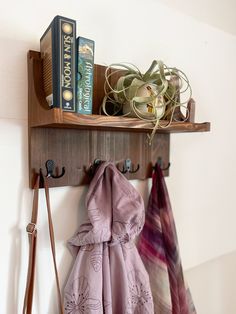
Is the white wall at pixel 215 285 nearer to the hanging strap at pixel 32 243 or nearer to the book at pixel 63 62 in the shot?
Answer: the hanging strap at pixel 32 243

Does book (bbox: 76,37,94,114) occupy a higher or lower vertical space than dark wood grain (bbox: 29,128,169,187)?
higher

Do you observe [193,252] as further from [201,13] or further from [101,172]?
[201,13]

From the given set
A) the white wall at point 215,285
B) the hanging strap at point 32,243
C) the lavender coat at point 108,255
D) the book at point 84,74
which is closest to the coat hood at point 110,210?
the lavender coat at point 108,255

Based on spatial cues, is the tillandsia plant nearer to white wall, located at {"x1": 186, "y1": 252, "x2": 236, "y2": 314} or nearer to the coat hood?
the coat hood

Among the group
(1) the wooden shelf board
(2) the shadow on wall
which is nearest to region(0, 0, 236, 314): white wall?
(2) the shadow on wall

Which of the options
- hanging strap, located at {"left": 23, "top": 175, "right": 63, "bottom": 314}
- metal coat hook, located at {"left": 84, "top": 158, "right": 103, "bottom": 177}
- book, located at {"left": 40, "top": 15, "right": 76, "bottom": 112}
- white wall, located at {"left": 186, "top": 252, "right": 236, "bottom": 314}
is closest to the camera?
book, located at {"left": 40, "top": 15, "right": 76, "bottom": 112}

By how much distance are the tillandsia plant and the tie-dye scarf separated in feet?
0.81

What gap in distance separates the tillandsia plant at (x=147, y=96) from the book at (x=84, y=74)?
0.26ft

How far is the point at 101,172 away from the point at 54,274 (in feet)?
0.99

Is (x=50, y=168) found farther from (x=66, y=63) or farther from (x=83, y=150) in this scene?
(x=66, y=63)

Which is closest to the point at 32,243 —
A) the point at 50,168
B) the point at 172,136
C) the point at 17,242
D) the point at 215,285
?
the point at 17,242

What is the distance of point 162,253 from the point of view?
0.79 m

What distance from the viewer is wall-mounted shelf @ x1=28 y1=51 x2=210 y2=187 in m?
0.55

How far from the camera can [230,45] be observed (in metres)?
1.04
